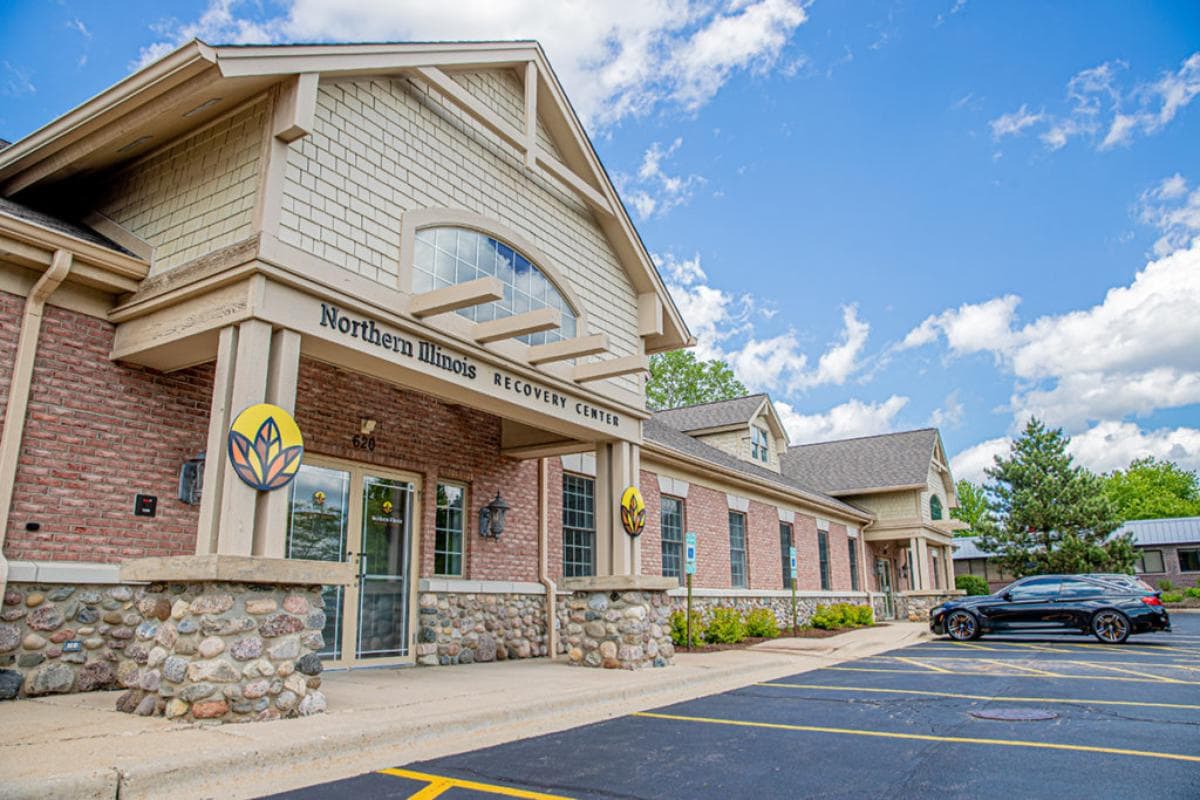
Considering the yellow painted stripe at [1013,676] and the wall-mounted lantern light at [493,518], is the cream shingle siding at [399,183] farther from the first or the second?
the yellow painted stripe at [1013,676]

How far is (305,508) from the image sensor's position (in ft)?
32.7

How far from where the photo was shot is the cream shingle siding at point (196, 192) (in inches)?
301

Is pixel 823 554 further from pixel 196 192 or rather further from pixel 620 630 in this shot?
pixel 196 192

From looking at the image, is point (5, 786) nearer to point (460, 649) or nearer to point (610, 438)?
point (460, 649)

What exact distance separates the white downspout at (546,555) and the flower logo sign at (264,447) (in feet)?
21.7

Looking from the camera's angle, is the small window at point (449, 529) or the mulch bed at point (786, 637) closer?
the small window at point (449, 529)

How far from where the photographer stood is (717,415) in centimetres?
2664

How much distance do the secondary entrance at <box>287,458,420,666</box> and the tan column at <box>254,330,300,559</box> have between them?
2.98 m

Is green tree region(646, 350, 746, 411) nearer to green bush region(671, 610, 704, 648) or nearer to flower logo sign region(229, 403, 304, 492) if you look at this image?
green bush region(671, 610, 704, 648)

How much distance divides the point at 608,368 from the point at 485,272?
2.04 metres

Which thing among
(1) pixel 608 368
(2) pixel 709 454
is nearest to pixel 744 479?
(2) pixel 709 454

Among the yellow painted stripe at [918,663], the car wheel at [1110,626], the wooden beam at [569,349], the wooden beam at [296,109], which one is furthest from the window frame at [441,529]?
the car wheel at [1110,626]

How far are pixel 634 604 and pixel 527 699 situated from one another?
3.42 m

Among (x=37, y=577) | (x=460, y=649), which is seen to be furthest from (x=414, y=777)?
(x=460, y=649)
